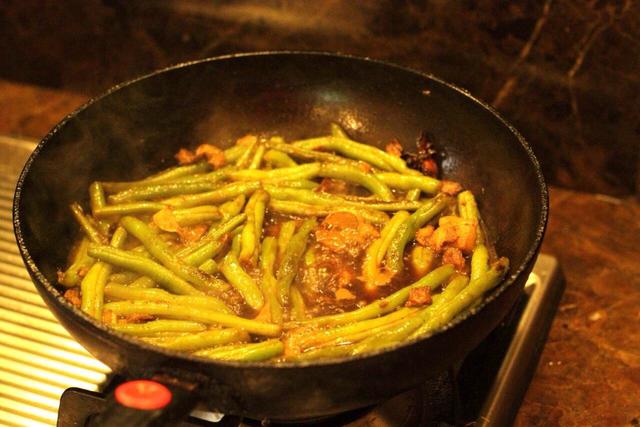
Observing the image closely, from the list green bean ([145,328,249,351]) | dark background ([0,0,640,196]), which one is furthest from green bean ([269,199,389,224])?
dark background ([0,0,640,196])

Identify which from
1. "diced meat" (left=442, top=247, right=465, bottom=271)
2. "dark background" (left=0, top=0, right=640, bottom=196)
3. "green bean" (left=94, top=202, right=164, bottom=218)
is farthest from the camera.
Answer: "dark background" (left=0, top=0, right=640, bottom=196)

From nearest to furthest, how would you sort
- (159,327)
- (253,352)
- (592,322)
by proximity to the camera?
(253,352), (159,327), (592,322)

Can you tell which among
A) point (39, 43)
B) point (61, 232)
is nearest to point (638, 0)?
point (61, 232)

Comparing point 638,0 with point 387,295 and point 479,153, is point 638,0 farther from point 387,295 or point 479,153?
point 387,295

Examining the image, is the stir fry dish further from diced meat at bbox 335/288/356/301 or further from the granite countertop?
the granite countertop

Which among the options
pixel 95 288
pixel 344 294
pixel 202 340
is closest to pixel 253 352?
pixel 202 340

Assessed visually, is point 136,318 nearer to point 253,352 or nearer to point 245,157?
point 253,352
